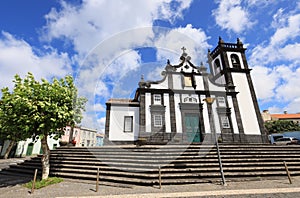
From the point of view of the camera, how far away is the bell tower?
1711 centimetres

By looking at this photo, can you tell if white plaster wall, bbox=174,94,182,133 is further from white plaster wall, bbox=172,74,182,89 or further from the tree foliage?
the tree foliage

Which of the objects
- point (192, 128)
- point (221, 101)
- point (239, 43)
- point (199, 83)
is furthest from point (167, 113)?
point (239, 43)

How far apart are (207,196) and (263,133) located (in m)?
15.5

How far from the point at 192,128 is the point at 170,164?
29.6 ft

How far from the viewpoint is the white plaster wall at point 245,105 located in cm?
1723

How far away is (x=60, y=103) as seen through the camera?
8.25 m

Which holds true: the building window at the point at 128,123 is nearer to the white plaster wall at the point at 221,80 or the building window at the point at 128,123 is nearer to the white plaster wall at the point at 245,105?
the white plaster wall at the point at 245,105

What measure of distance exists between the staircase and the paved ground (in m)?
0.55

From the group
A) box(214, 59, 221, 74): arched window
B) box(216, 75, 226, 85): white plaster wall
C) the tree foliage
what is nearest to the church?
box(216, 75, 226, 85): white plaster wall

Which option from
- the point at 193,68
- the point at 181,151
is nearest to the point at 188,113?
the point at 193,68

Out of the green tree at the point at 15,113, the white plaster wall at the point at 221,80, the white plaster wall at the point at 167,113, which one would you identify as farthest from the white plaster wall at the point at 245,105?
the green tree at the point at 15,113

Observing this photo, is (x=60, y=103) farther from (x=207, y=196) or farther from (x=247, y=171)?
(x=247, y=171)

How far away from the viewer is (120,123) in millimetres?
16891

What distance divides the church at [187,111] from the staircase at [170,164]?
4813mm
